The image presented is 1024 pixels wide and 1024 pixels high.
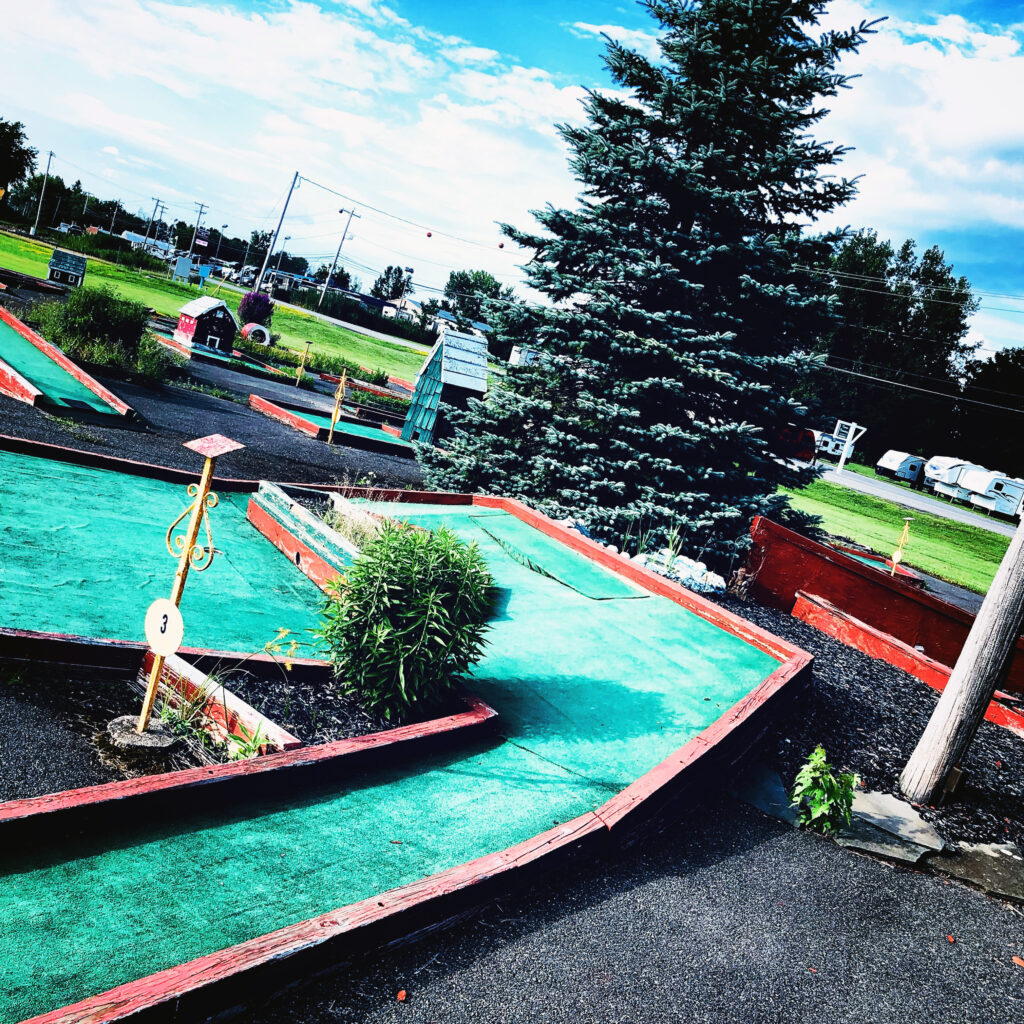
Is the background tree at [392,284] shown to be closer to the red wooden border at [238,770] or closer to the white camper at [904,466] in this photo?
the white camper at [904,466]

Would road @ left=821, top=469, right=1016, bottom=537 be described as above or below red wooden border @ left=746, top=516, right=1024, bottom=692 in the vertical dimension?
above

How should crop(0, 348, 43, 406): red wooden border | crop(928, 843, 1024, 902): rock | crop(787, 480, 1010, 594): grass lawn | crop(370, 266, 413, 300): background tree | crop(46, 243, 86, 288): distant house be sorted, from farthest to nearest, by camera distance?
crop(370, 266, 413, 300): background tree, crop(46, 243, 86, 288): distant house, crop(787, 480, 1010, 594): grass lawn, crop(0, 348, 43, 406): red wooden border, crop(928, 843, 1024, 902): rock

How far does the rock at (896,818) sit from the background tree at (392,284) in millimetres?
108751

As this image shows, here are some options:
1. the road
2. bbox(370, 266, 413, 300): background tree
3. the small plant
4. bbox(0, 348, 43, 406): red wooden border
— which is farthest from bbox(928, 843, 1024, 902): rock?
bbox(370, 266, 413, 300): background tree

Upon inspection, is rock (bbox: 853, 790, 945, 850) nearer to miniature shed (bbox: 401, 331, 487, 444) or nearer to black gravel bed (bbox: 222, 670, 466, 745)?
black gravel bed (bbox: 222, 670, 466, 745)

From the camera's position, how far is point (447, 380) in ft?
55.3

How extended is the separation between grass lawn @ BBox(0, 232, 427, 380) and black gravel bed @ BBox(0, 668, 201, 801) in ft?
95.6

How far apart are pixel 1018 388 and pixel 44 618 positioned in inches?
2248

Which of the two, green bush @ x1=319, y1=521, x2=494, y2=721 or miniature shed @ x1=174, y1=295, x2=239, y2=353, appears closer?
green bush @ x1=319, y1=521, x2=494, y2=721

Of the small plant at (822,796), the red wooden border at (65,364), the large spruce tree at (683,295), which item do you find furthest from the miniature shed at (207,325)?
the small plant at (822,796)

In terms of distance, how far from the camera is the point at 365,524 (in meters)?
8.60

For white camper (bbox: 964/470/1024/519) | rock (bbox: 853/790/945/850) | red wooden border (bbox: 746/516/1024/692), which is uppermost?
white camper (bbox: 964/470/1024/519)

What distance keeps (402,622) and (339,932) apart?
6.98ft

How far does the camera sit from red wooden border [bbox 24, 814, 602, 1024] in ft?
7.98
